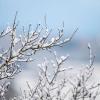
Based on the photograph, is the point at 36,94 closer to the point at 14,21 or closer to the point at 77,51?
the point at 14,21

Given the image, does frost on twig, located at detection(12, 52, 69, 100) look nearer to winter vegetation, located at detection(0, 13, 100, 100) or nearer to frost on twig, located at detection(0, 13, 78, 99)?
winter vegetation, located at detection(0, 13, 100, 100)

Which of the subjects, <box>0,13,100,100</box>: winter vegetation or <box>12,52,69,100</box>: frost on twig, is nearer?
<box>0,13,100,100</box>: winter vegetation

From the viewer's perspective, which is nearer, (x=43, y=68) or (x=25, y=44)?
(x=25, y=44)

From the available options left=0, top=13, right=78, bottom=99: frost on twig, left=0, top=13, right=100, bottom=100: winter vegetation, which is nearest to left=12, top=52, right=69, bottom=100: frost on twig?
left=0, top=13, right=100, bottom=100: winter vegetation

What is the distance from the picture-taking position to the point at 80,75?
12469mm

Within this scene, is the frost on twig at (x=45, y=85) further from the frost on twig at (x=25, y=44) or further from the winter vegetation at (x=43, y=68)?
the frost on twig at (x=25, y=44)

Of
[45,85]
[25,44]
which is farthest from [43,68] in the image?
[25,44]

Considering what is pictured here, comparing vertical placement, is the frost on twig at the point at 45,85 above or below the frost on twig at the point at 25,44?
below

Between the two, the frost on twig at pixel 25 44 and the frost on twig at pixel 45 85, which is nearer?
the frost on twig at pixel 25 44

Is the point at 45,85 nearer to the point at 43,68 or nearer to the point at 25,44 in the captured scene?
the point at 43,68

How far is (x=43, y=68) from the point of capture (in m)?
12.1

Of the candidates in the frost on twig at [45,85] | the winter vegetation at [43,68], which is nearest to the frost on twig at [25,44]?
the winter vegetation at [43,68]

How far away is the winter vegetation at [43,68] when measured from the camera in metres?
8.04

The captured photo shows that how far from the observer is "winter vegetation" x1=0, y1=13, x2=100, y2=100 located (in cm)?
804
